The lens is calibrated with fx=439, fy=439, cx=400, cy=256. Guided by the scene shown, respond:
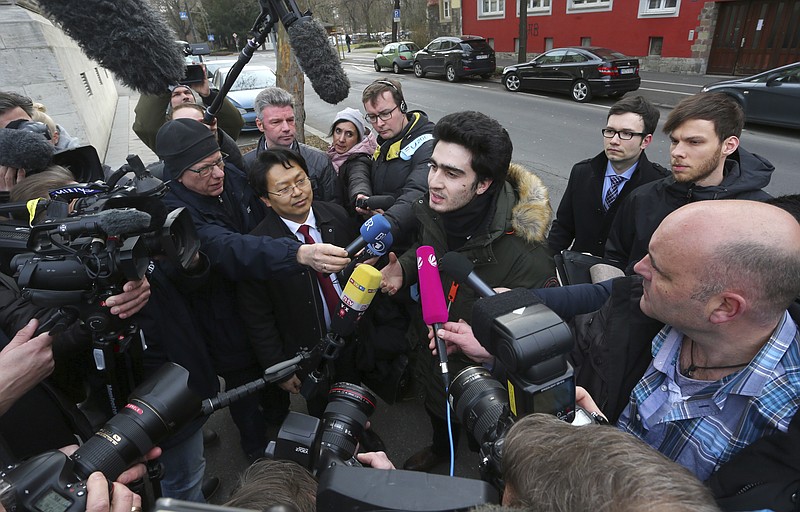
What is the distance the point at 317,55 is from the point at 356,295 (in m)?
1.20

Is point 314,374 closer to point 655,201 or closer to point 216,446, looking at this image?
point 216,446

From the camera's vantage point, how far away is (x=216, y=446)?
3.01 meters

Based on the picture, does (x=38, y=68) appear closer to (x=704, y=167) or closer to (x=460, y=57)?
(x=704, y=167)

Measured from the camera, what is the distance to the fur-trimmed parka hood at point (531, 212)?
195 centimetres

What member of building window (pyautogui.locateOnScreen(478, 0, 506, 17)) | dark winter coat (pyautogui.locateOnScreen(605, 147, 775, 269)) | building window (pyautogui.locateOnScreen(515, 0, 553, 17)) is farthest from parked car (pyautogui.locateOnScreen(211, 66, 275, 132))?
building window (pyautogui.locateOnScreen(478, 0, 506, 17))

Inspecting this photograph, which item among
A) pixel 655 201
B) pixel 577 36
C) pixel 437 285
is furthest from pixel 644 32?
pixel 437 285

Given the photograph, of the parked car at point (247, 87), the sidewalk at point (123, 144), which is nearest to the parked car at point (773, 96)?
the parked car at point (247, 87)

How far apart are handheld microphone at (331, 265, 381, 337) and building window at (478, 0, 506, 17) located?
81.0 ft

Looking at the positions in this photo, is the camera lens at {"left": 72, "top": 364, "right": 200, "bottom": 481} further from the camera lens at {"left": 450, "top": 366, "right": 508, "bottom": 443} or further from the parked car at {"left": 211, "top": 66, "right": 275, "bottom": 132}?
the parked car at {"left": 211, "top": 66, "right": 275, "bottom": 132}

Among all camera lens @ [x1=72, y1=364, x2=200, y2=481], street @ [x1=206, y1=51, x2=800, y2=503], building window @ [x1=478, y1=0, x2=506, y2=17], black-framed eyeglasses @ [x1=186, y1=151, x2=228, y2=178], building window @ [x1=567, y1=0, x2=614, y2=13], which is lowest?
street @ [x1=206, y1=51, x2=800, y2=503]

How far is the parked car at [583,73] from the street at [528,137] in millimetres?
356

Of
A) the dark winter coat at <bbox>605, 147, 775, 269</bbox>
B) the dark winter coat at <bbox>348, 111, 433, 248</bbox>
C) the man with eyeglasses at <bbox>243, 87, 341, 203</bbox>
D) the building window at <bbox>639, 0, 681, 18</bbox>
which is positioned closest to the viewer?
the dark winter coat at <bbox>605, 147, 775, 269</bbox>

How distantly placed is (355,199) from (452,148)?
1.03 metres

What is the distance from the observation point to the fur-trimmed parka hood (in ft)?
Answer: 6.39
